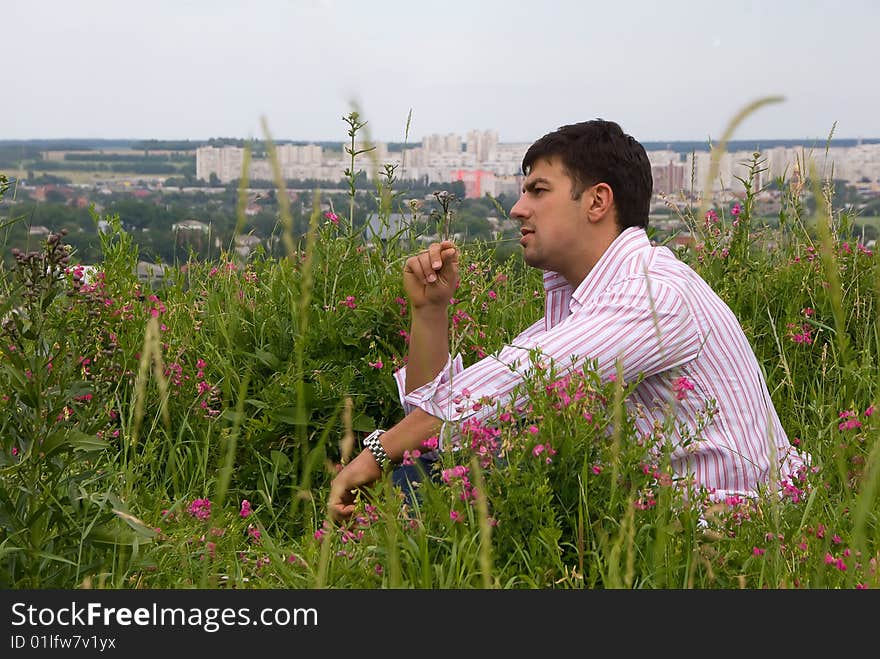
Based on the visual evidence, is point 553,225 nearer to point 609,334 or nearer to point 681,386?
point 609,334

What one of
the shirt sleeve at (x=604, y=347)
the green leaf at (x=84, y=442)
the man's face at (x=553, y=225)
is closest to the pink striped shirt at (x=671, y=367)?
the shirt sleeve at (x=604, y=347)

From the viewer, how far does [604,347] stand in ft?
9.63

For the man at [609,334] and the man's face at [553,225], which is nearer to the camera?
the man at [609,334]

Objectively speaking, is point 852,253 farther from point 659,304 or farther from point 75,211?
point 75,211

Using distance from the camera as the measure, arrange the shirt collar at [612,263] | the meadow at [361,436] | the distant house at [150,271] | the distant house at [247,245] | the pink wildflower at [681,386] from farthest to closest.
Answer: the distant house at [247,245]
the distant house at [150,271]
the shirt collar at [612,263]
the pink wildflower at [681,386]
the meadow at [361,436]

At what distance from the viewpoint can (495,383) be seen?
3014 millimetres

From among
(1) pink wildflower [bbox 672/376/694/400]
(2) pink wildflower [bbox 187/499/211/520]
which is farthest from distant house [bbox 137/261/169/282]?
(1) pink wildflower [bbox 672/376/694/400]

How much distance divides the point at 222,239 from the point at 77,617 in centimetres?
372

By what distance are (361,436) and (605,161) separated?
1383 mm

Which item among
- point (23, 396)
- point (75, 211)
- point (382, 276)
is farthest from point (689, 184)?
point (23, 396)

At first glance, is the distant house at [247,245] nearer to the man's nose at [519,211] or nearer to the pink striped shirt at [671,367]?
the man's nose at [519,211]

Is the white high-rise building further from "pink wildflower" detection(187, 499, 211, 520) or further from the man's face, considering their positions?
"pink wildflower" detection(187, 499, 211, 520)

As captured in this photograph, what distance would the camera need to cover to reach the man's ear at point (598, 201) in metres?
3.54

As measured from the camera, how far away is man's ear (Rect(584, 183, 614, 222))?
354cm
